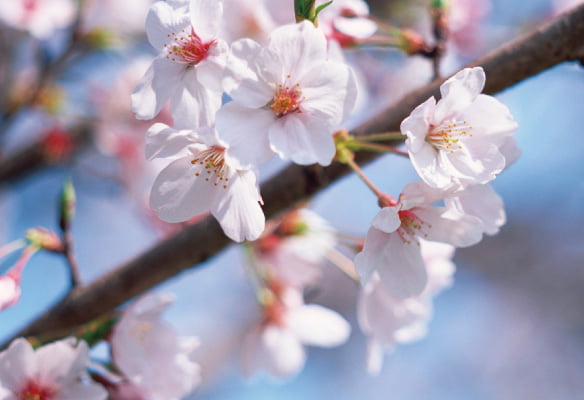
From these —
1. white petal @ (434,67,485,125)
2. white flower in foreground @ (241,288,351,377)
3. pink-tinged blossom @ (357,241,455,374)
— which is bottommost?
white flower in foreground @ (241,288,351,377)

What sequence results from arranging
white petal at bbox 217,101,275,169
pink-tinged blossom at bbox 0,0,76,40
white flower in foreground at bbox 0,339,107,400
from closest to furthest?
white petal at bbox 217,101,275,169 → white flower in foreground at bbox 0,339,107,400 → pink-tinged blossom at bbox 0,0,76,40

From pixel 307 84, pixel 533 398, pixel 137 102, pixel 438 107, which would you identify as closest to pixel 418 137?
pixel 438 107

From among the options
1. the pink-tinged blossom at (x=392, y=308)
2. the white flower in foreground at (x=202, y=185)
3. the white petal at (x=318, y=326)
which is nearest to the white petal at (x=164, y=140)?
the white flower in foreground at (x=202, y=185)

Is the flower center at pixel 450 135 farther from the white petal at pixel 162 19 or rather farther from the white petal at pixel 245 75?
the white petal at pixel 162 19

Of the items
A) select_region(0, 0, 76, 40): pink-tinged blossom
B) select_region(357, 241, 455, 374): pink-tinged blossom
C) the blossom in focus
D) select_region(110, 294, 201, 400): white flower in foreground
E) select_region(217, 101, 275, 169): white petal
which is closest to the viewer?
select_region(217, 101, 275, 169): white petal

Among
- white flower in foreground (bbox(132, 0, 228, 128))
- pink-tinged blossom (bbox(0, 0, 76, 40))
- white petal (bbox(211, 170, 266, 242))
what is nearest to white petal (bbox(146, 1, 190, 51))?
white flower in foreground (bbox(132, 0, 228, 128))

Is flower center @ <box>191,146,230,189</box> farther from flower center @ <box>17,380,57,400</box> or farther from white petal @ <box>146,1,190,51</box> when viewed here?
flower center @ <box>17,380,57,400</box>
